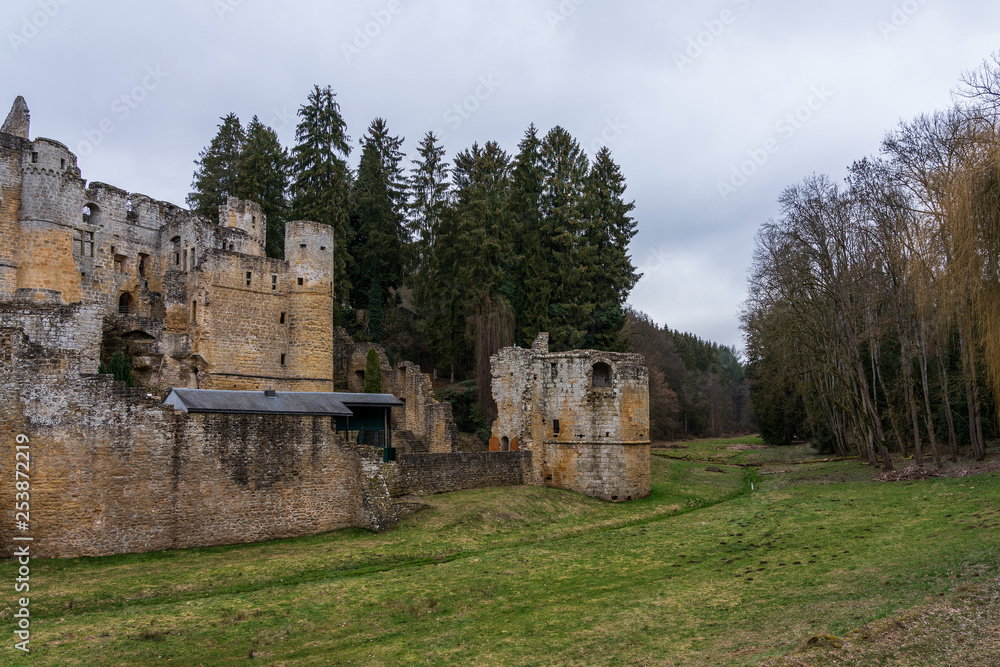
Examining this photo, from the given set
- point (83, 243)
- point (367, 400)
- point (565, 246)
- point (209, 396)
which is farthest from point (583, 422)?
point (83, 243)

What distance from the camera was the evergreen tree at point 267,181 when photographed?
40.9 m

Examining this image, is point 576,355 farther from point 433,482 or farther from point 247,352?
point 247,352

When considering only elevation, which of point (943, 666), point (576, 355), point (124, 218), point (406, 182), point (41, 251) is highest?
point (406, 182)

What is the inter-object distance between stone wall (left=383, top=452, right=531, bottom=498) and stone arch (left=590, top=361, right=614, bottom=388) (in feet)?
13.7

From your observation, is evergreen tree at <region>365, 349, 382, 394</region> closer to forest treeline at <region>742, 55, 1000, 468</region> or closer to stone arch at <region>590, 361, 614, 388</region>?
stone arch at <region>590, 361, 614, 388</region>

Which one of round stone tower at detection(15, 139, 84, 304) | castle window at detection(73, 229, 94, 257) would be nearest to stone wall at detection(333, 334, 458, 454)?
castle window at detection(73, 229, 94, 257)

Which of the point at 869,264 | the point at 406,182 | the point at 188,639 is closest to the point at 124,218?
the point at 406,182

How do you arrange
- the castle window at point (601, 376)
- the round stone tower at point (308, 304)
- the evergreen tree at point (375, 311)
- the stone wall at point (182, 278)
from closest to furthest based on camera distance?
the castle window at point (601, 376) < the stone wall at point (182, 278) < the round stone tower at point (308, 304) < the evergreen tree at point (375, 311)

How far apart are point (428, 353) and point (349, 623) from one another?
32.1 metres

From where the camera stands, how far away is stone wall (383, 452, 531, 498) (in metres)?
21.4

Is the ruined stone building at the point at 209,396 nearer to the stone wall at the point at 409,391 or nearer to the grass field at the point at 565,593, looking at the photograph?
the stone wall at the point at 409,391

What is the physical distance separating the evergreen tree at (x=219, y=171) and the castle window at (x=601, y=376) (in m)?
27.1

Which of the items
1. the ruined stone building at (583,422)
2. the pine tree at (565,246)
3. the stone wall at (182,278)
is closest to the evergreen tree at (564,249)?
the pine tree at (565,246)

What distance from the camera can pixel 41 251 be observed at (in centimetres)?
3070
